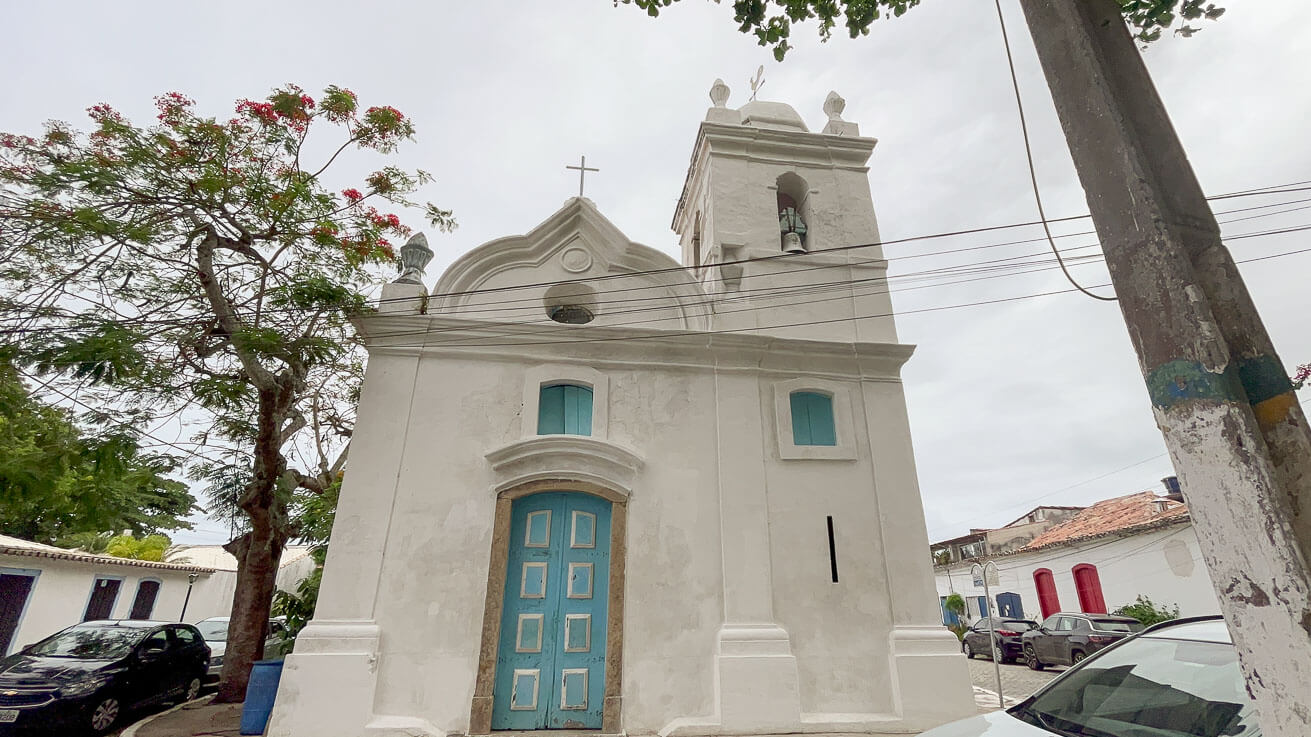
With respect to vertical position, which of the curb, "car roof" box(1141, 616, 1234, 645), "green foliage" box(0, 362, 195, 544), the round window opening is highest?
the round window opening

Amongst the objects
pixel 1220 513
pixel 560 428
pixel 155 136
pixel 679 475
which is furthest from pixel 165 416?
pixel 1220 513

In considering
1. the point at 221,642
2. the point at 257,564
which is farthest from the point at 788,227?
the point at 221,642

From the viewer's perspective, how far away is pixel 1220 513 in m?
2.04

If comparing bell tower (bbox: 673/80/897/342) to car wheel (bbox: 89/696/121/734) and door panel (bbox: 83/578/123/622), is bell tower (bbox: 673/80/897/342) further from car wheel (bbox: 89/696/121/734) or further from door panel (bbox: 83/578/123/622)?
door panel (bbox: 83/578/123/622)

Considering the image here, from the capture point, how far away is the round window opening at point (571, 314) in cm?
926

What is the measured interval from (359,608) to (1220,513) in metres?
7.39

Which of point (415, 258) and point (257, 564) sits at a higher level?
point (415, 258)

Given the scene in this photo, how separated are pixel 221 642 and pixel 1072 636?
20.4 meters

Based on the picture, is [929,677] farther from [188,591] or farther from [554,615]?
[188,591]

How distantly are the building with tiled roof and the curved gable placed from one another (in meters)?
14.6

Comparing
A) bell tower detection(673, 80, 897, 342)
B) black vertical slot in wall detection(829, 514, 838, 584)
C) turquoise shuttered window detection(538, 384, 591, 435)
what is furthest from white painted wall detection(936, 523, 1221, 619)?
turquoise shuttered window detection(538, 384, 591, 435)

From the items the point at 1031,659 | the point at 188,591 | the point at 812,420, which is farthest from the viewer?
the point at 188,591

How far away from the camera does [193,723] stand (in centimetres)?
763

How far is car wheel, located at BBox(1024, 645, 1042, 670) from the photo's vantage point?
16.7 metres
